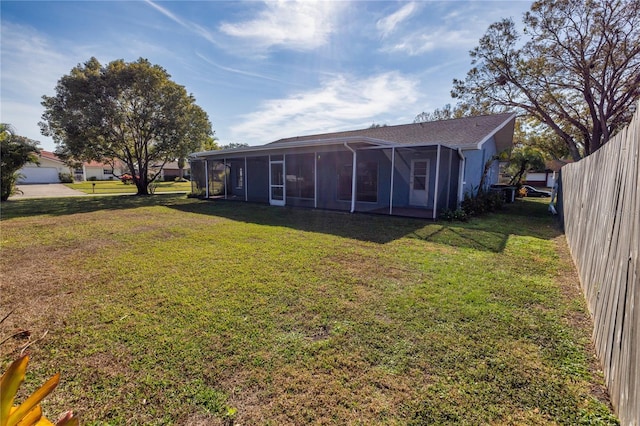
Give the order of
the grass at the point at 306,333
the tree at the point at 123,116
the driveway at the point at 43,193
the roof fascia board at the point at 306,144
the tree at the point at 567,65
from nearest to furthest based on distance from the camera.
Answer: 1. the grass at the point at 306,333
2. the roof fascia board at the point at 306,144
3. the tree at the point at 567,65
4. the tree at the point at 123,116
5. the driveway at the point at 43,193

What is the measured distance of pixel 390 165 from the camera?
11414 mm

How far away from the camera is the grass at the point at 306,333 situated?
6.32 ft

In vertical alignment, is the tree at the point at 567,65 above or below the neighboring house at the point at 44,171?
above

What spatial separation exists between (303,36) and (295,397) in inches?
371

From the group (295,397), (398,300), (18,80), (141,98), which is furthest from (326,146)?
(141,98)

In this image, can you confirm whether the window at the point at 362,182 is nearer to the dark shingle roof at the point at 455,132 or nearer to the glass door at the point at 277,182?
the dark shingle roof at the point at 455,132

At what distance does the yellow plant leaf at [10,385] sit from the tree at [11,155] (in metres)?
17.2

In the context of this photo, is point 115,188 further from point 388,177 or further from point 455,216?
point 455,216

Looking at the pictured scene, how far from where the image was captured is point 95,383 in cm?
212

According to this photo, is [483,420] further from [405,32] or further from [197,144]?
[197,144]

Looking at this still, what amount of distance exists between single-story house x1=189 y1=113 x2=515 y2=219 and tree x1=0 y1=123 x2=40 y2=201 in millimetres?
8403

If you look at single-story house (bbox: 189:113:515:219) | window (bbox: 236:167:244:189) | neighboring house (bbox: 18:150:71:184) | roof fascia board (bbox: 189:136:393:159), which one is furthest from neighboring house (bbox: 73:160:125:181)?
single-story house (bbox: 189:113:515:219)

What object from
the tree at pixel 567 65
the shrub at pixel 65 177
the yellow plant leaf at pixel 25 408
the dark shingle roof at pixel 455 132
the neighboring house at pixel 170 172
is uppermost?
the tree at pixel 567 65

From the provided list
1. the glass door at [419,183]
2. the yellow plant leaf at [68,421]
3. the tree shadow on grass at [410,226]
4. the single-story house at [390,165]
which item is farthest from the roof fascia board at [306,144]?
the yellow plant leaf at [68,421]
